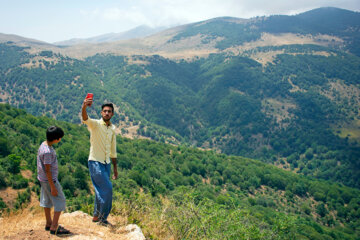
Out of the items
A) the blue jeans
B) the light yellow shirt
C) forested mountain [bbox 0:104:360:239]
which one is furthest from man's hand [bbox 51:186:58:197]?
forested mountain [bbox 0:104:360:239]

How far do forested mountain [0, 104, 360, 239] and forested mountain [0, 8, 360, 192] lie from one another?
146 feet

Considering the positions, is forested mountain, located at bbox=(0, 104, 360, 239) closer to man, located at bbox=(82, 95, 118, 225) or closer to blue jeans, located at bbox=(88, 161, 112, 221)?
blue jeans, located at bbox=(88, 161, 112, 221)

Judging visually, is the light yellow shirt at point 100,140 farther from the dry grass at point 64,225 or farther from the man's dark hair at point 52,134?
the dry grass at point 64,225

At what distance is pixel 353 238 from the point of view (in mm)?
39656

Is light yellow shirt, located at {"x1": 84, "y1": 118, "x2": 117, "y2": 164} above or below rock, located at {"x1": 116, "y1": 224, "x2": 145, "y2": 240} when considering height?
above

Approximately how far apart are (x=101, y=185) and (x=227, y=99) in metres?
138

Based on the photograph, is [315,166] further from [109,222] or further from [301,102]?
[109,222]

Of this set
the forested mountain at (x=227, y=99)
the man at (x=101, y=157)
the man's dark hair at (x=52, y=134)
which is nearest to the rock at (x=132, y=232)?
the man at (x=101, y=157)

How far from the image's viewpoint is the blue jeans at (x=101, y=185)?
5555 mm

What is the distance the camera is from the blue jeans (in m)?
5.55

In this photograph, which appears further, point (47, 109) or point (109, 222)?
point (47, 109)

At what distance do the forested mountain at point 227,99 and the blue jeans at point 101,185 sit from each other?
9331 cm

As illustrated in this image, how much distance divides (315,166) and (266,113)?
3964 centimetres

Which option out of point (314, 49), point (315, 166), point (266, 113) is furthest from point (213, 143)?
point (314, 49)
